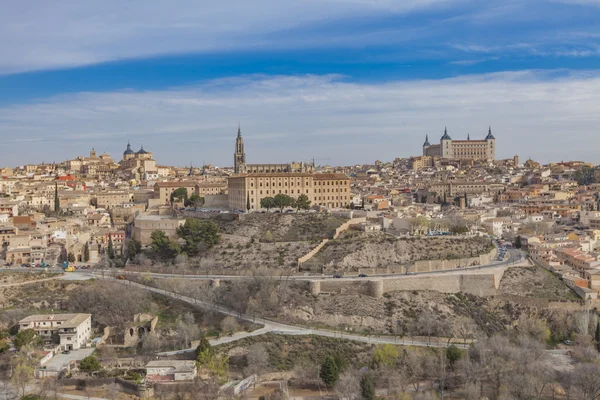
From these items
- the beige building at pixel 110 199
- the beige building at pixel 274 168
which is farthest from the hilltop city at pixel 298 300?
the beige building at pixel 274 168

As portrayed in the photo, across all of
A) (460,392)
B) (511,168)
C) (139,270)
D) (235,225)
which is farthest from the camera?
(511,168)

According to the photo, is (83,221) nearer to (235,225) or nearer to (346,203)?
(235,225)

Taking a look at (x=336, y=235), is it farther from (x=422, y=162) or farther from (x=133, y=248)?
(x=422, y=162)

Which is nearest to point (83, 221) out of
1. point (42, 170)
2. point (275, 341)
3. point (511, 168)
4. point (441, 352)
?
point (275, 341)

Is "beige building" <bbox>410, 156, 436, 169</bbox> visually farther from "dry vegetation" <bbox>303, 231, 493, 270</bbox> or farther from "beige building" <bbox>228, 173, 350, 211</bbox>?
"dry vegetation" <bbox>303, 231, 493, 270</bbox>

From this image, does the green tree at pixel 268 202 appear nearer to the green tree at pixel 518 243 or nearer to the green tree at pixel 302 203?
the green tree at pixel 302 203

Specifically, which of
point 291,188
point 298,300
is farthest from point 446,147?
point 298,300
